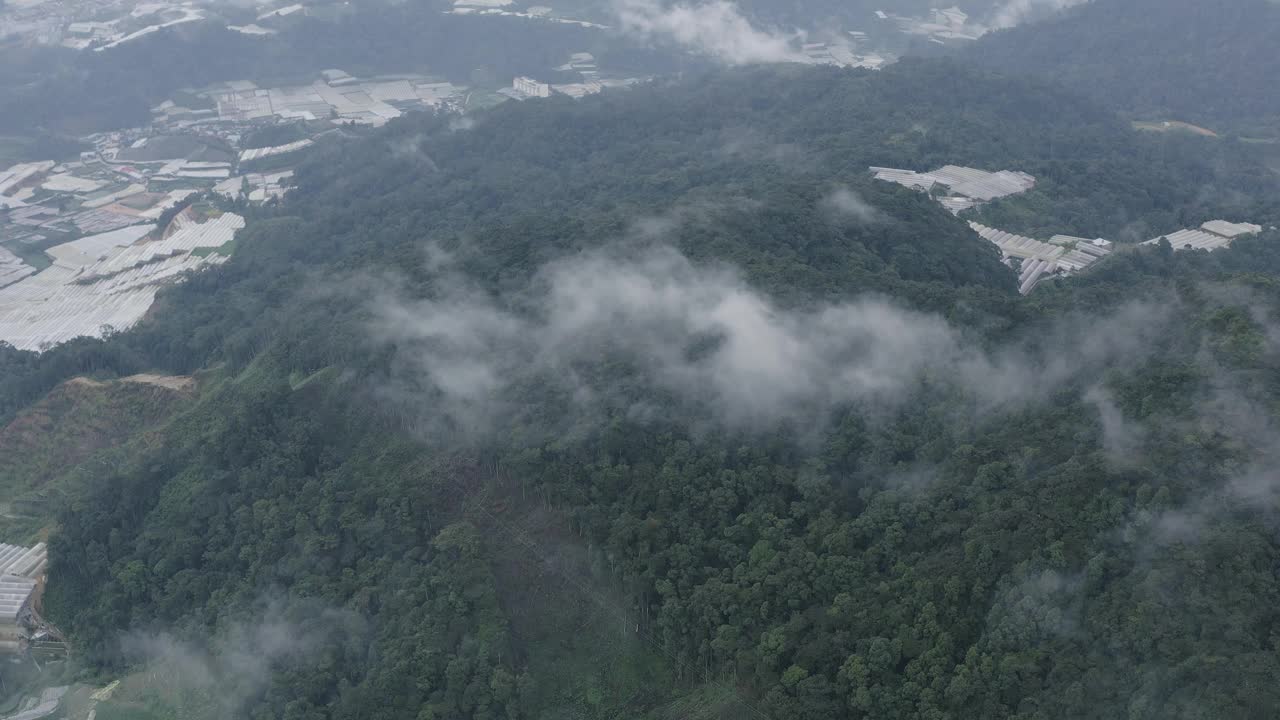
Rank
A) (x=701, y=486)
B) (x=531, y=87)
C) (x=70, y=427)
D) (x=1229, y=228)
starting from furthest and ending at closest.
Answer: (x=531, y=87), (x=1229, y=228), (x=70, y=427), (x=701, y=486)

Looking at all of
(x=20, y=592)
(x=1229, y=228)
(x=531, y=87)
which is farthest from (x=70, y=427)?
(x=531, y=87)

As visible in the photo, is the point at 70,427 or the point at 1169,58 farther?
the point at 1169,58

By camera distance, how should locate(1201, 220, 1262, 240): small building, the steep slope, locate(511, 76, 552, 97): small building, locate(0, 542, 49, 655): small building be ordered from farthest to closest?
1. locate(511, 76, 552, 97): small building
2. locate(1201, 220, 1262, 240): small building
3. the steep slope
4. locate(0, 542, 49, 655): small building

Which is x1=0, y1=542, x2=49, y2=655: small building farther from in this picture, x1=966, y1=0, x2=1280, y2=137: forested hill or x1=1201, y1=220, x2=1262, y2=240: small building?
x1=966, y1=0, x2=1280, y2=137: forested hill

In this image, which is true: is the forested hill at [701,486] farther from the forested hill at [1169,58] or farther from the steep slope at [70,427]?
the forested hill at [1169,58]

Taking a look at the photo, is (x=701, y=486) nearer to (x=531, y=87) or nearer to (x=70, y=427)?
(x=70, y=427)

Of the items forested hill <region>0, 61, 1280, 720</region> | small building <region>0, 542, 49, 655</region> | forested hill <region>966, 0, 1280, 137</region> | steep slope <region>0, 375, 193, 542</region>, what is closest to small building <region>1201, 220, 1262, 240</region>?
forested hill <region>0, 61, 1280, 720</region>
